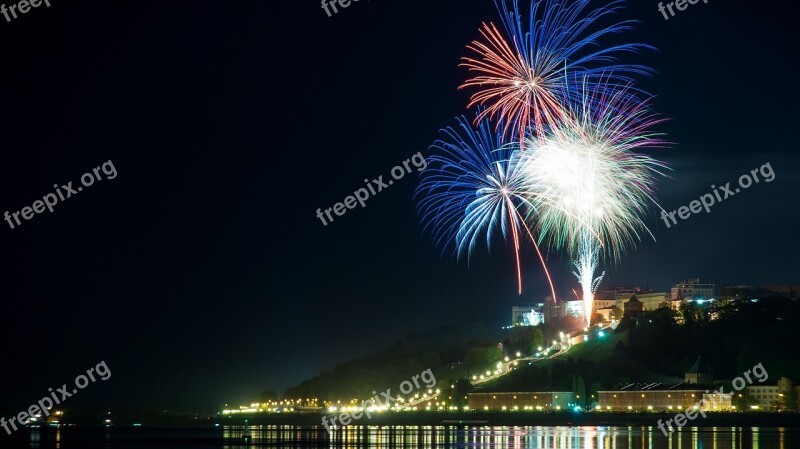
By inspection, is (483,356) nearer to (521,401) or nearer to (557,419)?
(521,401)

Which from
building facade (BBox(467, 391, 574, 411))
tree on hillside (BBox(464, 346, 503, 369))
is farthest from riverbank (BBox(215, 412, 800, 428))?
tree on hillside (BBox(464, 346, 503, 369))

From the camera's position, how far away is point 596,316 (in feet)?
646

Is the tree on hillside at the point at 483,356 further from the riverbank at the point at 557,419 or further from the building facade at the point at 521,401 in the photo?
the riverbank at the point at 557,419

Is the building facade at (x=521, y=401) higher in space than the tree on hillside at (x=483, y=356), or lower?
lower

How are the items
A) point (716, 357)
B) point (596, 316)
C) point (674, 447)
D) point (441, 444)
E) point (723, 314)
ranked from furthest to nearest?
point (596, 316) → point (723, 314) → point (716, 357) → point (441, 444) → point (674, 447)

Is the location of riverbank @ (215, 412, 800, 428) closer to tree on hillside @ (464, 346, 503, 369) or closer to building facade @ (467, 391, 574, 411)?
building facade @ (467, 391, 574, 411)

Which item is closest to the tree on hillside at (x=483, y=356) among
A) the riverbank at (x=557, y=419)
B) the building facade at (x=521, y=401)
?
the building facade at (x=521, y=401)

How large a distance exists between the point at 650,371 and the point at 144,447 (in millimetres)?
83414

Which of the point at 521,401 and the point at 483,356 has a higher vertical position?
the point at 483,356

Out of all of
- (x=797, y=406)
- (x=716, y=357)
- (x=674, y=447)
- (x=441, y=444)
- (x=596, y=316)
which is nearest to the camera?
(x=674, y=447)

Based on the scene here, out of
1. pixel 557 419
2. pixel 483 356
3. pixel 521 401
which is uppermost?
pixel 483 356

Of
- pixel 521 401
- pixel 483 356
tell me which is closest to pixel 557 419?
pixel 521 401

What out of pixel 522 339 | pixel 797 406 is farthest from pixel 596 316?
pixel 797 406

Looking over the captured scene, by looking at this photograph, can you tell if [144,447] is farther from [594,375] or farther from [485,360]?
[485,360]
